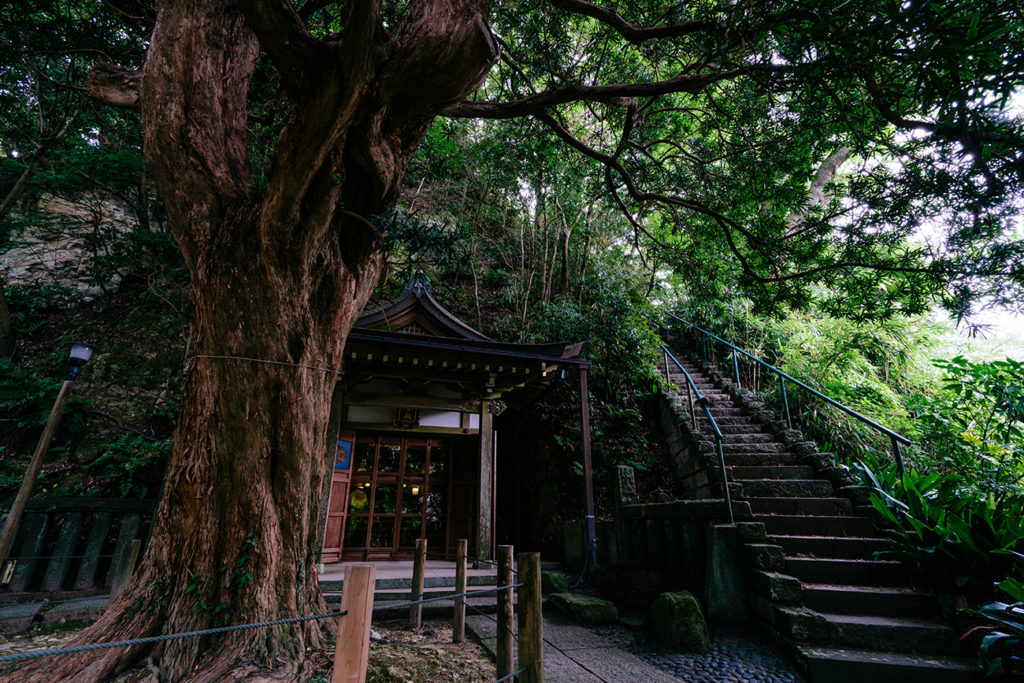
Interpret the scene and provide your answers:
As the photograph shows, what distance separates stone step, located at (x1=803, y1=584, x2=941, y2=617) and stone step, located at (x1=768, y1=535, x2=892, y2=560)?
420 millimetres

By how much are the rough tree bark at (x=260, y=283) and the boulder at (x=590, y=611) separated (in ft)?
9.83

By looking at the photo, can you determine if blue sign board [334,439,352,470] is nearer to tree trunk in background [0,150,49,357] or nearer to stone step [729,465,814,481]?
stone step [729,465,814,481]

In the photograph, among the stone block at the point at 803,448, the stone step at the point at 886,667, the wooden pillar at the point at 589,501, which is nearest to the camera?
the stone step at the point at 886,667

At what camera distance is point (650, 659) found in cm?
381

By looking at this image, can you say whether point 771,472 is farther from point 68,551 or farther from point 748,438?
point 68,551

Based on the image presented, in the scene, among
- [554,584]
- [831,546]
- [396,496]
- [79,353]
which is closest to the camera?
[831,546]

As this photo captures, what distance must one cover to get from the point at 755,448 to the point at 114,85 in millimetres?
8554

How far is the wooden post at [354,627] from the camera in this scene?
5.63 feet

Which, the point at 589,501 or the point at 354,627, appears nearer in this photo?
the point at 354,627

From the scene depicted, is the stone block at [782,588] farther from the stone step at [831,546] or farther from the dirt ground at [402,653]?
the dirt ground at [402,653]

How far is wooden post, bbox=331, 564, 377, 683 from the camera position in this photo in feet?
5.63

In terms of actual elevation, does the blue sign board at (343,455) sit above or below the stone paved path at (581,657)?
above

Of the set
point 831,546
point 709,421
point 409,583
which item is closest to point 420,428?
point 409,583

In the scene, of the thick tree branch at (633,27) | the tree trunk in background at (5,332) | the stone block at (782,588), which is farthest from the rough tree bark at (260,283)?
the tree trunk in background at (5,332)
